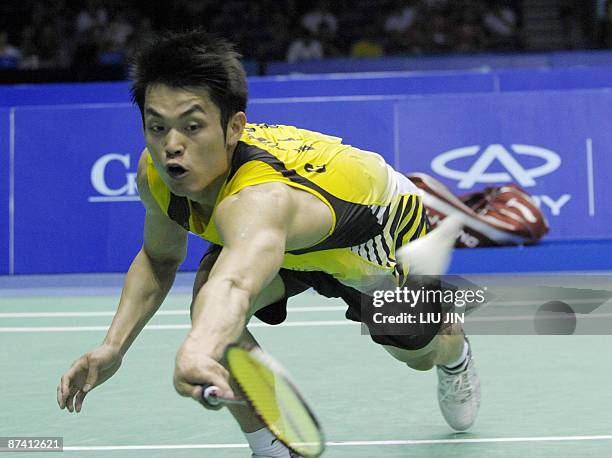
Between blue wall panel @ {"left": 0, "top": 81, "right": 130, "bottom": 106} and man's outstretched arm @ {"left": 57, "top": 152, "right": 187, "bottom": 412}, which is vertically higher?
man's outstretched arm @ {"left": 57, "top": 152, "right": 187, "bottom": 412}

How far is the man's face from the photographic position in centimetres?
247

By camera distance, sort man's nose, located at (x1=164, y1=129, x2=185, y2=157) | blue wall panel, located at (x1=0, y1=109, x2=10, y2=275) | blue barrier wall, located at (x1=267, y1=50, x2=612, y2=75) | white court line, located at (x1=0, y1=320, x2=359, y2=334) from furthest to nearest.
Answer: blue barrier wall, located at (x1=267, y1=50, x2=612, y2=75), blue wall panel, located at (x1=0, y1=109, x2=10, y2=275), white court line, located at (x1=0, y1=320, x2=359, y2=334), man's nose, located at (x1=164, y1=129, x2=185, y2=157)

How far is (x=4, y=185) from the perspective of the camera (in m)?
7.82

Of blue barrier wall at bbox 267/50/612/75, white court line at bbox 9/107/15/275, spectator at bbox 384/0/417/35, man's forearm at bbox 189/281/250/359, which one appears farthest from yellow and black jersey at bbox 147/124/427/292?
spectator at bbox 384/0/417/35

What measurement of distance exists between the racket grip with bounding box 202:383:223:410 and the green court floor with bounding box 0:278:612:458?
4.68 ft

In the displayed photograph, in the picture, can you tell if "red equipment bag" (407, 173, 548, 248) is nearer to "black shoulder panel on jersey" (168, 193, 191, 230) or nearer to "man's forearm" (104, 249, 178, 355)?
"man's forearm" (104, 249, 178, 355)

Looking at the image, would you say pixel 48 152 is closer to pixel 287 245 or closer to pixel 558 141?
pixel 558 141

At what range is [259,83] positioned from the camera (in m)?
7.96

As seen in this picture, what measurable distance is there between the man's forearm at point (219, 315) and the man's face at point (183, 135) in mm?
390

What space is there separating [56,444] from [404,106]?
15.5ft

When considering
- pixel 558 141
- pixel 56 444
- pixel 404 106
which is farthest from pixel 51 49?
pixel 56 444

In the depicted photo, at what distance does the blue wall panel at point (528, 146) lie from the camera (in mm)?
7434

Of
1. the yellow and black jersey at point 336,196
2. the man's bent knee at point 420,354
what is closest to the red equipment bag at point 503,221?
the man's bent knee at point 420,354

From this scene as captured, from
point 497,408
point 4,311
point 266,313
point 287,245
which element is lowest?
point 4,311
